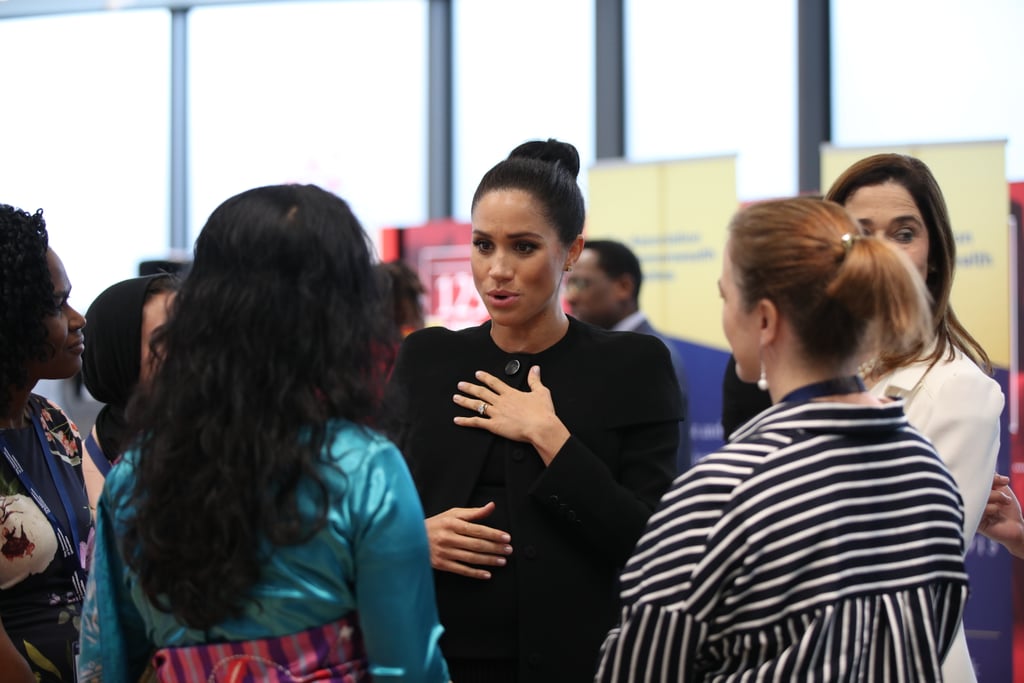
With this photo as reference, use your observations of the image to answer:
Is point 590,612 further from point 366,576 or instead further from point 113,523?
point 113,523

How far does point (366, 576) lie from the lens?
49.6 inches

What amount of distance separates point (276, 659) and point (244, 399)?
13.3 inches

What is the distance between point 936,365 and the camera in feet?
5.70

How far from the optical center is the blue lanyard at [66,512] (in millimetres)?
1937

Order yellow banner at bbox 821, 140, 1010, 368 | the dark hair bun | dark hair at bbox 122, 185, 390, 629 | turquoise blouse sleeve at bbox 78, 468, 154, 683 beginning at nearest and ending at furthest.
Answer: dark hair at bbox 122, 185, 390, 629, turquoise blouse sleeve at bbox 78, 468, 154, 683, the dark hair bun, yellow banner at bbox 821, 140, 1010, 368

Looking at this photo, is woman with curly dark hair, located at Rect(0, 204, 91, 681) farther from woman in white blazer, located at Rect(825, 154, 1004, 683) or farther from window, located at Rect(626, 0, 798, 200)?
window, located at Rect(626, 0, 798, 200)

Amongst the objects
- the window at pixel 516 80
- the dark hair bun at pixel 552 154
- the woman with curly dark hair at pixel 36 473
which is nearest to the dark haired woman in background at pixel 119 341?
the woman with curly dark hair at pixel 36 473

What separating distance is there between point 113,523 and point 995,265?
182 inches

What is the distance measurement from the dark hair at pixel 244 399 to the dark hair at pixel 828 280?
22.1 inches

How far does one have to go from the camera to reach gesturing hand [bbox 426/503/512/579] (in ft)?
5.75

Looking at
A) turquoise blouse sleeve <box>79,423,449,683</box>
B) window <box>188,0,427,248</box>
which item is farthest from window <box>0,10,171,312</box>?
turquoise blouse sleeve <box>79,423,449,683</box>

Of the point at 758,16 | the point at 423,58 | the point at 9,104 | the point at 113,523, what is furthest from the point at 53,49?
the point at 113,523

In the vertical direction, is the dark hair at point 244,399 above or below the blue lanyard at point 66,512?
above

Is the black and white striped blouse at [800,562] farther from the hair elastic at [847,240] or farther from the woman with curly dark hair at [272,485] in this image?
the woman with curly dark hair at [272,485]
